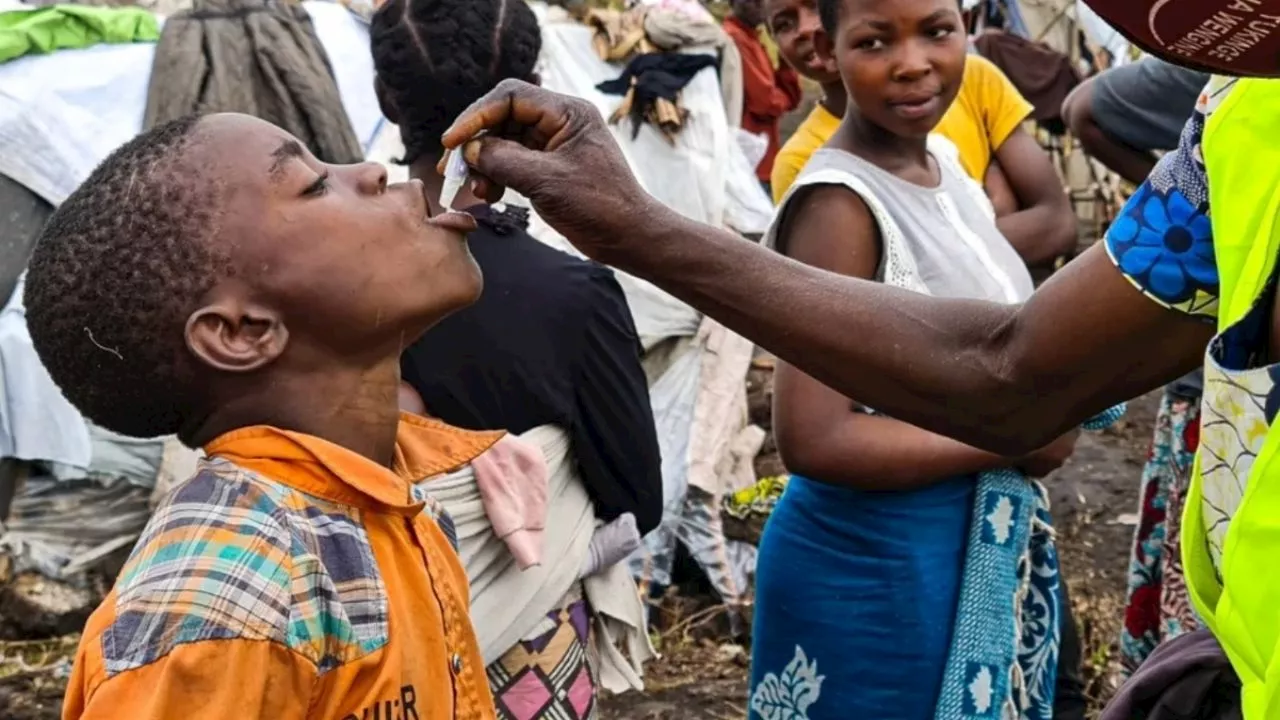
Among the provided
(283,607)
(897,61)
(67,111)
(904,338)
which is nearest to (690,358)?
(67,111)

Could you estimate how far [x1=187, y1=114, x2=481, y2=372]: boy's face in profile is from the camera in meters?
1.61

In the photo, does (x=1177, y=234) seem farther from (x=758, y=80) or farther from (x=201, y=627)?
(x=758, y=80)

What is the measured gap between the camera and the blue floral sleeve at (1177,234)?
1502 mm

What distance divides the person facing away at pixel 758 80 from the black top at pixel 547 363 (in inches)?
214

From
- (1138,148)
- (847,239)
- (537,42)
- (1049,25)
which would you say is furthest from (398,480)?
(1049,25)

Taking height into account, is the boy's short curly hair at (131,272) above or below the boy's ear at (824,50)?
below

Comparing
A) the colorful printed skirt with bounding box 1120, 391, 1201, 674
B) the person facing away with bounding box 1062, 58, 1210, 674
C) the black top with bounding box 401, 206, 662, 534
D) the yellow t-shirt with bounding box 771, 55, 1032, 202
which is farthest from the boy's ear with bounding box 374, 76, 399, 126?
the colorful printed skirt with bounding box 1120, 391, 1201, 674

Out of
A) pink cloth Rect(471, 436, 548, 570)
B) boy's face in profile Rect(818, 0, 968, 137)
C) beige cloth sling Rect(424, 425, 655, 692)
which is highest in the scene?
boy's face in profile Rect(818, 0, 968, 137)

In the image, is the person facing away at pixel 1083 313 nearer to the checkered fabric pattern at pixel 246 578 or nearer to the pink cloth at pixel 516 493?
the checkered fabric pattern at pixel 246 578

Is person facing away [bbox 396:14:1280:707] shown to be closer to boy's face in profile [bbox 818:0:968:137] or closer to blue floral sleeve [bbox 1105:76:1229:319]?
blue floral sleeve [bbox 1105:76:1229:319]

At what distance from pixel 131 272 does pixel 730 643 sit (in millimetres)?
4009

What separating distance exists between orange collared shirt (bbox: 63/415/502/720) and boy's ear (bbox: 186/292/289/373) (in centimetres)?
8

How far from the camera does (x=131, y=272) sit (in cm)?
157

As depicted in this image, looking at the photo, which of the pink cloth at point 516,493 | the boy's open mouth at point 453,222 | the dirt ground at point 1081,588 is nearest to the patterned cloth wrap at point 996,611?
the pink cloth at point 516,493
